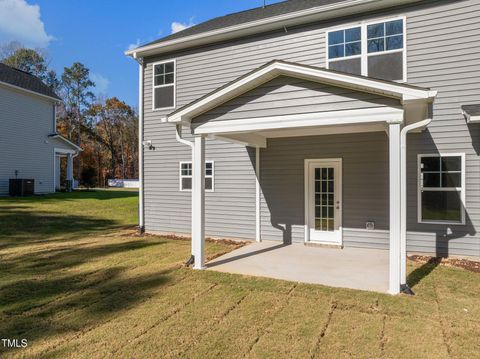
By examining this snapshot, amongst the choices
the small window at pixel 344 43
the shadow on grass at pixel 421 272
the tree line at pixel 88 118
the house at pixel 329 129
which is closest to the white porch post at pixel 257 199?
the house at pixel 329 129

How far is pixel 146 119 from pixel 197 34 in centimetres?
288

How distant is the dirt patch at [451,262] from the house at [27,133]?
18.8 meters

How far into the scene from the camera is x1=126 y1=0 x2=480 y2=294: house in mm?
5129

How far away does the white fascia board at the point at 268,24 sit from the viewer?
710 cm

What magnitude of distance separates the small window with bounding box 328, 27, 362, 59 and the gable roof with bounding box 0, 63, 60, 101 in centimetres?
1680

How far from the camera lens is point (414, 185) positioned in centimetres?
684

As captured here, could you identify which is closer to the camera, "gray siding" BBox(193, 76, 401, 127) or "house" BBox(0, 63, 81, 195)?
"gray siding" BBox(193, 76, 401, 127)

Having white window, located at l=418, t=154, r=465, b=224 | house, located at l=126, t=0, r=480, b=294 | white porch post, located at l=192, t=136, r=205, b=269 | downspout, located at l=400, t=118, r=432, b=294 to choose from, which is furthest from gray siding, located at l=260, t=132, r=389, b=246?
white porch post, located at l=192, t=136, r=205, b=269

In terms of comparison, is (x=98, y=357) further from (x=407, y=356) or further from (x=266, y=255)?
(x=266, y=255)

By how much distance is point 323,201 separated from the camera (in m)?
7.83

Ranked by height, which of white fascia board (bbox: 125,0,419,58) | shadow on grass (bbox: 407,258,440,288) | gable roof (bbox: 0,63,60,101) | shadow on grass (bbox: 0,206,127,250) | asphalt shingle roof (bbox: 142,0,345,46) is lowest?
shadow on grass (bbox: 407,258,440,288)

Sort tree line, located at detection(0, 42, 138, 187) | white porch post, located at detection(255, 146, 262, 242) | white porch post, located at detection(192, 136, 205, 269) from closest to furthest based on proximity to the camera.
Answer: white porch post, located at detection(192, 136, 205, 269), white porch post, located at detection(255, 146, 262, 242), tree line, located at detection(0, 42, 138, 187)

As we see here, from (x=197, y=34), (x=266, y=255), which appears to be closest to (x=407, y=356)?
(x=266, y=255)

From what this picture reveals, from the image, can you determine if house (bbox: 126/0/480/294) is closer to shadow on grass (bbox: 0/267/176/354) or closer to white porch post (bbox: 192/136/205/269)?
white porch post (bbox: 192/136/205/269)
